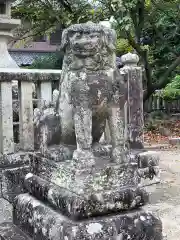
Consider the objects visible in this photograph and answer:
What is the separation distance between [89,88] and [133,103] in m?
2.38

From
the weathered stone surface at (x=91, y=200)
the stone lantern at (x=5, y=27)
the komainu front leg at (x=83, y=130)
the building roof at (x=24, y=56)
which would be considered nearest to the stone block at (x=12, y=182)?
the weathered stone surface at (x=91, y=200)

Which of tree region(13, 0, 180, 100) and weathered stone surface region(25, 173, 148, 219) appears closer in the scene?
weathered stone surface region(25, 173, 148, 219)

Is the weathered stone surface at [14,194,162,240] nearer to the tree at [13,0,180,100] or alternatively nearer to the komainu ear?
the komainu ear

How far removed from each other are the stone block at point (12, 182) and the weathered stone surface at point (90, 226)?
801 mm

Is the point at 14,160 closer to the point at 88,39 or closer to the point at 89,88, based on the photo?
the point at 89,88

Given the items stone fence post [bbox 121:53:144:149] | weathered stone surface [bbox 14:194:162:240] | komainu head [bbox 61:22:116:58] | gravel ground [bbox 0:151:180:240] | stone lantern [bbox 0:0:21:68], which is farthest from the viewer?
stone lantern [bbox 0:0:21:68]

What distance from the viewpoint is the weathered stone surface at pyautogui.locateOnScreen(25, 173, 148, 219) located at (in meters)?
2.12

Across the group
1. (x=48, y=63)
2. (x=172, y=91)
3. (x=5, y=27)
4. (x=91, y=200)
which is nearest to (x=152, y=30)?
(x=172, y=91)

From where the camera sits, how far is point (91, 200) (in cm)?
214

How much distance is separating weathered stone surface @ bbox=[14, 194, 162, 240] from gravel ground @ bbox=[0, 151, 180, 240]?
0.27 m

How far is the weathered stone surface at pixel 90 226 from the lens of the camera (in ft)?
6.91

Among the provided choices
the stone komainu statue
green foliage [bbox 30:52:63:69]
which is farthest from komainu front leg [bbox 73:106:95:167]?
green foliage [bbox 30:52:63:69]

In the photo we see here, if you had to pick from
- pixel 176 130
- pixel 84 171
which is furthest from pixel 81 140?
pixel 176 130

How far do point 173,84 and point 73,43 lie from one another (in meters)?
11.1
